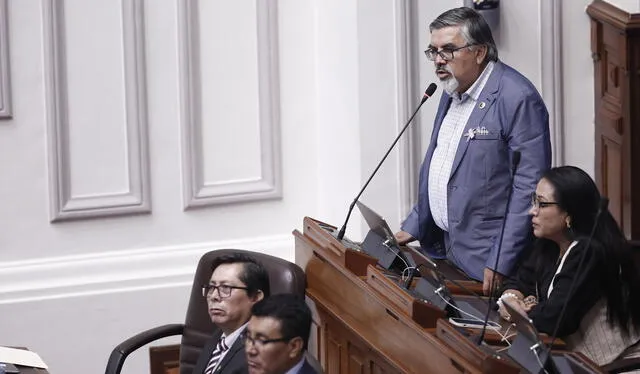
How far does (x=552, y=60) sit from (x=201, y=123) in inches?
40.1

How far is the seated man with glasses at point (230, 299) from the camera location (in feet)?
9.44

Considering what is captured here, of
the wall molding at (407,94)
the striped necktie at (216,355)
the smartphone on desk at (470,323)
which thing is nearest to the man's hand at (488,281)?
the smartphone on desk at (470,323)

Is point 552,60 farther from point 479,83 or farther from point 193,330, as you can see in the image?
point 193,330

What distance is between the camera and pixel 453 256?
10.5 feet

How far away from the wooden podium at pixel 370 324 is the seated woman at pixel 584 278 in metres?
0.21

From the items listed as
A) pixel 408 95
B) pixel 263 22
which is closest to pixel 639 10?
pixel 408 95

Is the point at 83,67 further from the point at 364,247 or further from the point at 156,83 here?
the point at 364,247

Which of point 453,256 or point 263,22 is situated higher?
point 263,22

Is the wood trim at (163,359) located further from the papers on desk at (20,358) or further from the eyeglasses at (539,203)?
the eyeglasses at (539,203)

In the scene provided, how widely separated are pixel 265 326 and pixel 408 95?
4.77 ft

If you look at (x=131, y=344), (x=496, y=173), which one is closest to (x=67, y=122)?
(x=131, y=344)

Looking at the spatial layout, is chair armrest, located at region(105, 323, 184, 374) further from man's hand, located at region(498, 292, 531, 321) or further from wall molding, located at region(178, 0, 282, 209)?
man's hand, located at region(498, 292, 531, 321)

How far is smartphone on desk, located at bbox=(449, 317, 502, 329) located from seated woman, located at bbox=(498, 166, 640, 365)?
61mm

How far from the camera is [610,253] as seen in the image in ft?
8.74
